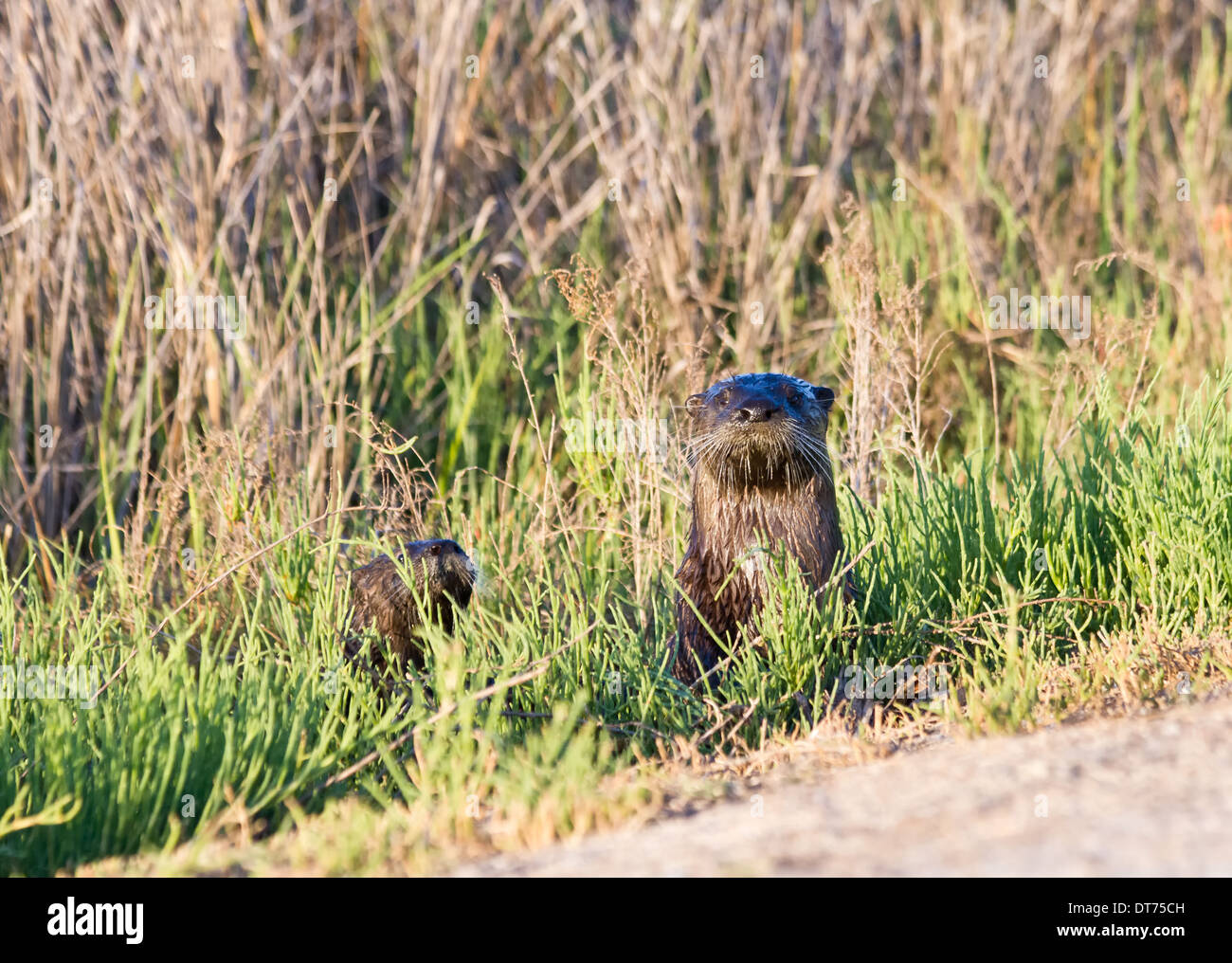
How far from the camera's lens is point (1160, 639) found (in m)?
3.52

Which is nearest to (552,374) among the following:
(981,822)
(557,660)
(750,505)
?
(750,505)

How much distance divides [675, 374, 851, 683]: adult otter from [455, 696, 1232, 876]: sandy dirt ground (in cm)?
92

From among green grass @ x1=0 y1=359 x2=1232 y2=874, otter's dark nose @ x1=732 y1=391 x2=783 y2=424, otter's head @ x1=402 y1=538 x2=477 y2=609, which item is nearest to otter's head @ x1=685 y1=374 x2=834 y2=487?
otter's dark nose @ x1=732 y1=391 x2=783 y2=424

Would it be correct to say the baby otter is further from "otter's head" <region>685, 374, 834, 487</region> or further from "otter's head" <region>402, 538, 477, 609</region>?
"otter's head" <region>685, 374, 834, 487</region>

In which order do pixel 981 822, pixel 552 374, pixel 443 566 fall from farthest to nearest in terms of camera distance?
pixel 552 374
pixel 443 566
pixel 981 822

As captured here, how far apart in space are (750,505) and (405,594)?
0.95 metres

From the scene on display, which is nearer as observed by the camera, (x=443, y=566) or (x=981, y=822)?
(x=981, y=822)

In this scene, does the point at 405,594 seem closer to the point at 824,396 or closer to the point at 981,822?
the point at 824,396

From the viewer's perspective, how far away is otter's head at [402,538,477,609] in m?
3.91

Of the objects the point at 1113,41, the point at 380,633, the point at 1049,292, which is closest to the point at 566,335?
the point at 1049,292

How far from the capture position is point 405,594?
13.1ft

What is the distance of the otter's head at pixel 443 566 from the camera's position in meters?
3.91

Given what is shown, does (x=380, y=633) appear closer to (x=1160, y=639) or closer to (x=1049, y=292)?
(x=1160, y=639)

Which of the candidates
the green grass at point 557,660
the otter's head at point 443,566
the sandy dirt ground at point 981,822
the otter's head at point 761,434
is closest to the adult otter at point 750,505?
the otter's head at point 761,434
